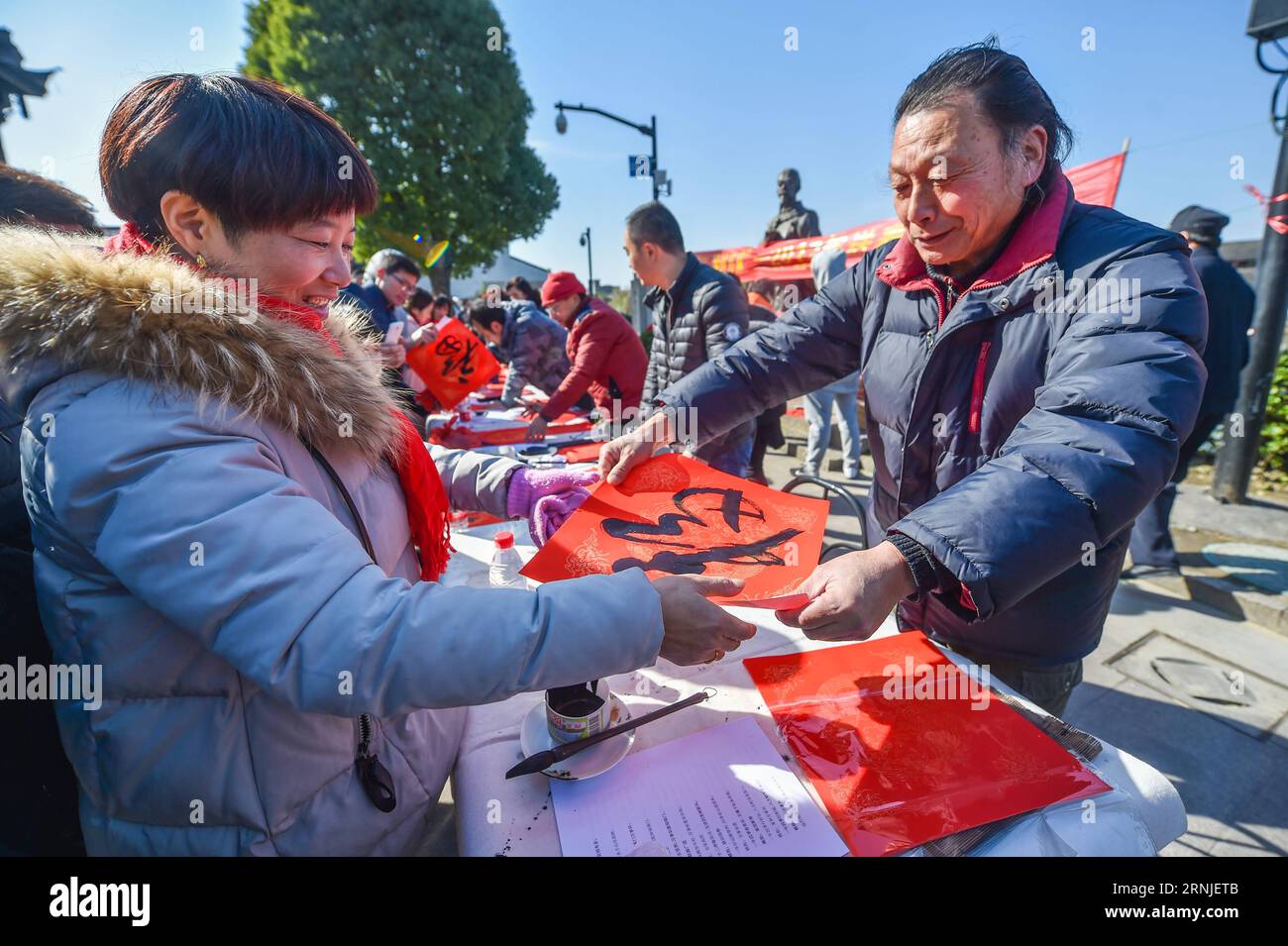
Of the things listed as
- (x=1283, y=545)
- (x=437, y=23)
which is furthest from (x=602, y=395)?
(x=437, y=23)

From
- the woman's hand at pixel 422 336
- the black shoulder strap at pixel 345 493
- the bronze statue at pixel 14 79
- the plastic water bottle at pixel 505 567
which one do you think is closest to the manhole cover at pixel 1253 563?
the plastic water bottle at pixel 505 567

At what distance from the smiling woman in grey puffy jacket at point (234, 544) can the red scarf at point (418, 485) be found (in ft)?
0.12

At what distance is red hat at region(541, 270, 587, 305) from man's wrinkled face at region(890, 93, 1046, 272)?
3.31 m

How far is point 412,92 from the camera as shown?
59.2ft

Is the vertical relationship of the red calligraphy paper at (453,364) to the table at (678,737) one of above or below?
above

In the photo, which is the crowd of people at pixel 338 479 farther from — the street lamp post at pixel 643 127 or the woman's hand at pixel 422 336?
the street lamp post at pixel 643 127

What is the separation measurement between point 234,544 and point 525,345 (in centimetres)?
485

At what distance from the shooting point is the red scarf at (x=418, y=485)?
43.0 inches

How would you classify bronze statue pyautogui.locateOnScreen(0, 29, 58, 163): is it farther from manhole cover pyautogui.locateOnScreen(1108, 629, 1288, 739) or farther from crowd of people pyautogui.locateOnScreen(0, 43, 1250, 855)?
manhole cover pyautogui.locateOnScreen(1108, 629, 1288, 739)

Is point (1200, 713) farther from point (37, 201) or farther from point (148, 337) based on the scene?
point (37, 201)

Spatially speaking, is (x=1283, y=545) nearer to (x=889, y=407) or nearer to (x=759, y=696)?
(x=889, y=407)

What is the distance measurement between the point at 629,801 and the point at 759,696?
1.28ft

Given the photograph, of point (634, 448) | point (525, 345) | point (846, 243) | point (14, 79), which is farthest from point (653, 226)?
point (846, 243)

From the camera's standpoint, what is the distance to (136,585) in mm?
730
